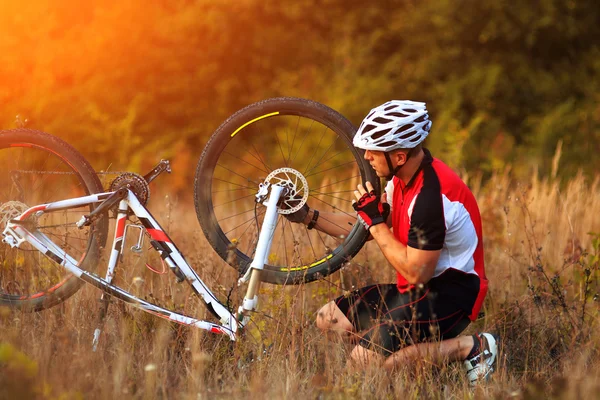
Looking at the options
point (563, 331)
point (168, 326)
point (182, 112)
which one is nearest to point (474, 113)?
point (182, 112)

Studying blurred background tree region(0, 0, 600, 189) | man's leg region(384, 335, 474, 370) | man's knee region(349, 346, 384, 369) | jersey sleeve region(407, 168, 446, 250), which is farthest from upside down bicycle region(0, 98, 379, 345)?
blurred background tree region(0, 0, 600, 189)

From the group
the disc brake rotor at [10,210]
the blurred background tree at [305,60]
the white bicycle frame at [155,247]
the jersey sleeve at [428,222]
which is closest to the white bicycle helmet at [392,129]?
the jersey sleeve at [428,222]

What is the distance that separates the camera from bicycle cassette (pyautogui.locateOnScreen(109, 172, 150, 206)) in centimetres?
419

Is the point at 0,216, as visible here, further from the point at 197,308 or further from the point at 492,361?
the point at 492,361

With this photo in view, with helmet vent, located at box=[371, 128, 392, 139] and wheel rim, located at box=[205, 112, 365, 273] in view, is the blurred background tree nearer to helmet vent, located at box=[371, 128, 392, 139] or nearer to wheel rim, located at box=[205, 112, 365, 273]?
wheel rim, located at box=[205, 112, 365, 273]

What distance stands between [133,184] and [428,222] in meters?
1.63

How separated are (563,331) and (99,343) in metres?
2.94

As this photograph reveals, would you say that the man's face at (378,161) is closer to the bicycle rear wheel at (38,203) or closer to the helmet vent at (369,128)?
the helmet vent at (369,128)

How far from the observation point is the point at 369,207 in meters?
4.07

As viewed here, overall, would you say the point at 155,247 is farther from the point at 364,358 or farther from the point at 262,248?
the point at 364,358

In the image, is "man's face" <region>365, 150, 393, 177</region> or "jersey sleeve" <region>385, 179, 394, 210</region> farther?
"jersey sleeve" <region>385, 179, 394, 210</region>

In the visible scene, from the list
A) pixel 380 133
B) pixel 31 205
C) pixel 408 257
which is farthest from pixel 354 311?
pixel 31 205

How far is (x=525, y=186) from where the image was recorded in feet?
23.1

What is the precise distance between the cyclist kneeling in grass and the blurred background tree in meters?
10.4
